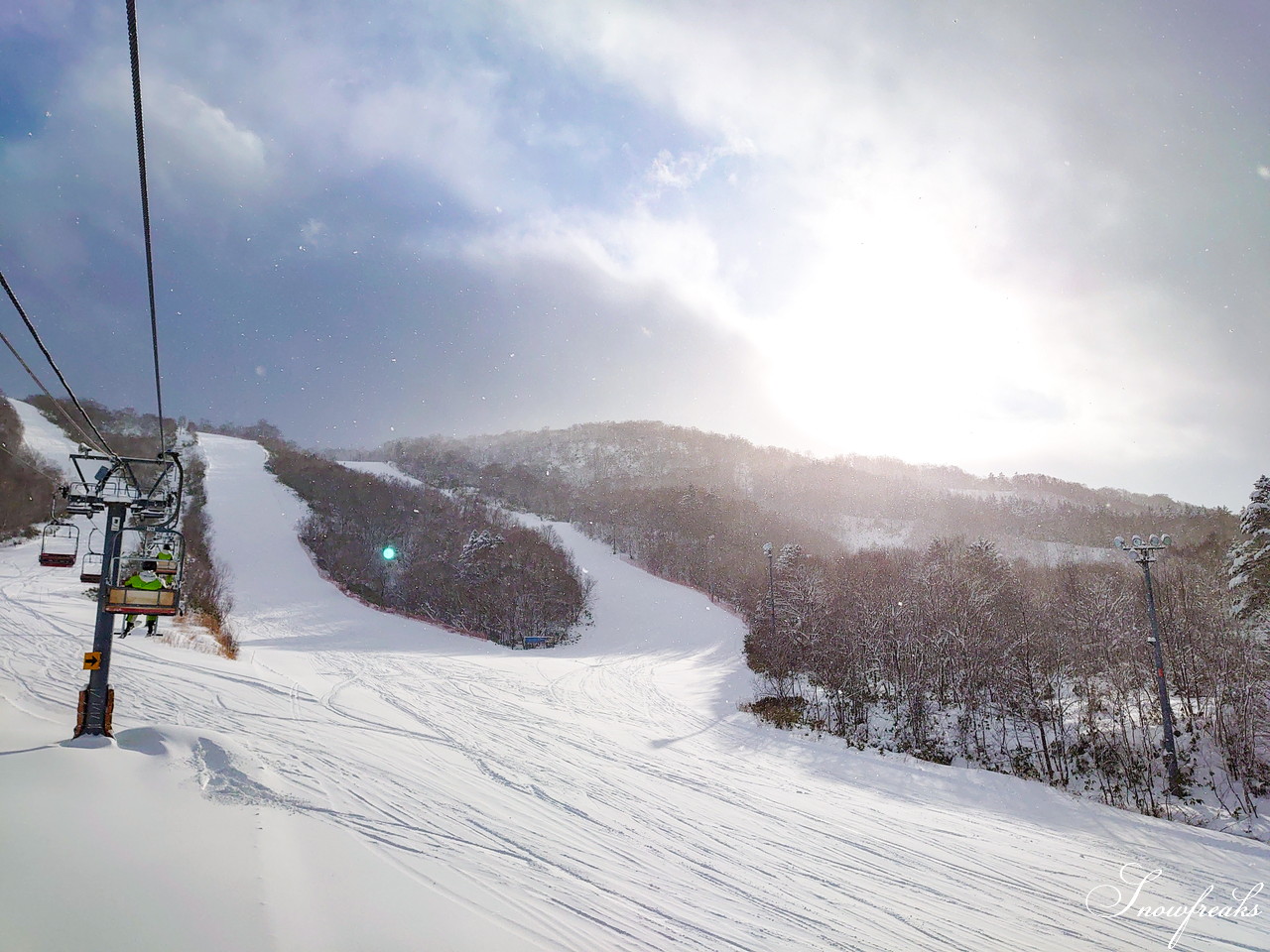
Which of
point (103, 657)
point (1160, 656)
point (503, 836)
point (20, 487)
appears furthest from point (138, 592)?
point (20, 487)

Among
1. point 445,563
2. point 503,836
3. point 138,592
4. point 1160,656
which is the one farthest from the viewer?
point 445,563

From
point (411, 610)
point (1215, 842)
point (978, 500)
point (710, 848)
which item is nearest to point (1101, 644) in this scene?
point (1215, 842)

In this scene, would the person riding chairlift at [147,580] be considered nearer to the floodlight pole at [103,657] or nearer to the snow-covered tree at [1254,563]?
the floodlight pole at [103,657]

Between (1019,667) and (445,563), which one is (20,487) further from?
(1019,667)

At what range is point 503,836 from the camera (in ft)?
20.7

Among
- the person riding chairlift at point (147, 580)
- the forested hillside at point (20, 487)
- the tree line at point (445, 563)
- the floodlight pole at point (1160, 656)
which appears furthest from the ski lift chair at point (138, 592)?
the forested hillside at point (20, 487)

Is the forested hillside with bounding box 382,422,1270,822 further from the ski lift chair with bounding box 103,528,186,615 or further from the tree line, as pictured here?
the ski lift chair with bounding box 103,528,186,615

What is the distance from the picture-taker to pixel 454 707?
43.0 feet

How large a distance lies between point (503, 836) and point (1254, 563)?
25555 millimetres

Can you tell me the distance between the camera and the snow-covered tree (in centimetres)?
1812

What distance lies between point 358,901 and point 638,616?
3333 centimetres

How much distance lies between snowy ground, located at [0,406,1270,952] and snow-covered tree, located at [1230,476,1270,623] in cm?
1477

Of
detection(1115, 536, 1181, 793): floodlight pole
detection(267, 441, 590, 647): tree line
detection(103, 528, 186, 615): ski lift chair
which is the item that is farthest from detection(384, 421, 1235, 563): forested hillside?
detection(103, 528, 186, 615): ski lift chair

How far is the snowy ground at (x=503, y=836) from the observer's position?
4.24 meters
